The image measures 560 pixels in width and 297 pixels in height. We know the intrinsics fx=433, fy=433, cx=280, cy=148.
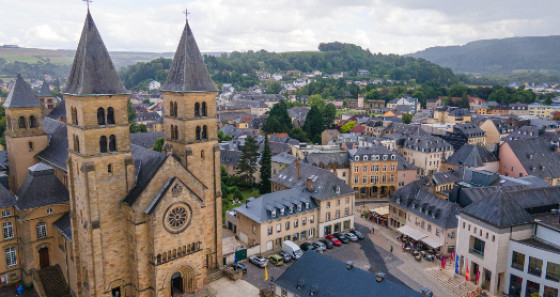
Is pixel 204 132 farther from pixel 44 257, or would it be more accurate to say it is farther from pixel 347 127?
pixel 347 127

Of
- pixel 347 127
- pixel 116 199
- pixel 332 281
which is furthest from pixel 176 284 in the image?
pixel 347 127

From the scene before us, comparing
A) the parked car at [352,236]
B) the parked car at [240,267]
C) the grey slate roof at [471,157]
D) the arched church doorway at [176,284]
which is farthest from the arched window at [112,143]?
the grey slate roof at [471,157]

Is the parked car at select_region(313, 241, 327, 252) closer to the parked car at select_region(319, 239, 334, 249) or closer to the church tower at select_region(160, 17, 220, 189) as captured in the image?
the parked car at select_region(319, 239, 334, 249)

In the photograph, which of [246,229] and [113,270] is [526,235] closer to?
[246,229]

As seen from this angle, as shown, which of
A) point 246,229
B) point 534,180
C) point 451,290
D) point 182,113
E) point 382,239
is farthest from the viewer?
point 534,180

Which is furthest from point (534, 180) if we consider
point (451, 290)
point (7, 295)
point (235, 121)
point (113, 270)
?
point (235, 121)

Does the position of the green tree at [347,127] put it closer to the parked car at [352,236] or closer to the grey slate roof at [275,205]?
the grey slate roof at [275,205]
